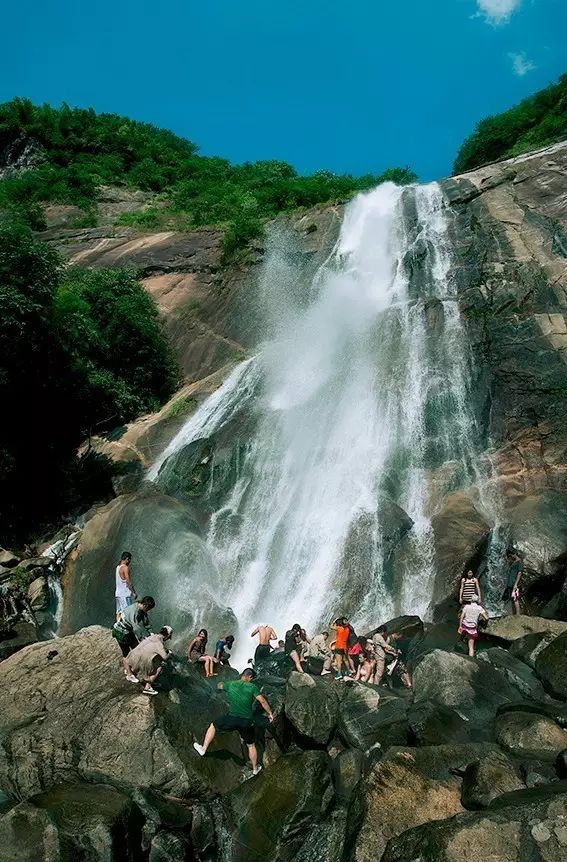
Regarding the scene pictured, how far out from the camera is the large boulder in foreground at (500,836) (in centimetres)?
564

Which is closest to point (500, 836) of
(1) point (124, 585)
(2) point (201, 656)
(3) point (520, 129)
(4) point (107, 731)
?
(4) point (107, 731)

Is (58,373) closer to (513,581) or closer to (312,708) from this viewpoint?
(513,581)

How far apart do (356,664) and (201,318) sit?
23.4 m

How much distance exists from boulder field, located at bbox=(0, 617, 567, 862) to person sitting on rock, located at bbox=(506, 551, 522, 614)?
2.85 meters

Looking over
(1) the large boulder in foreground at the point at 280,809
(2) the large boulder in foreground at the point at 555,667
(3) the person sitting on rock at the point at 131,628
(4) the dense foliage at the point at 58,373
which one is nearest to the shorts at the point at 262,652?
(3) the person sitting on rock at the point at 131,628

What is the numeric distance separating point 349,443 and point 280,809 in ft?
47.7

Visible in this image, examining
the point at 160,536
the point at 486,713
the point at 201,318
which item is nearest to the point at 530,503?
the point at 486,713

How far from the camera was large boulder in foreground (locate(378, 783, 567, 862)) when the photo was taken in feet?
18.5

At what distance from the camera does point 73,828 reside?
719 cm

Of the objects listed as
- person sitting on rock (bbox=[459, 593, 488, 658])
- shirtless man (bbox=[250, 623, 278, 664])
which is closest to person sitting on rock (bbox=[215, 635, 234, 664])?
shirtless man (bbox=[250, 623, 278, 664])

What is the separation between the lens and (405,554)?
17.0 meters

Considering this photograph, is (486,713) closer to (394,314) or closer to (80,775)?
(80,775)

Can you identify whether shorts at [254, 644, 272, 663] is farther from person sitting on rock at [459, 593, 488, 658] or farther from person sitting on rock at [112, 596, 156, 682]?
Answer: person sitting on rock at [459, 593, 488, 658]

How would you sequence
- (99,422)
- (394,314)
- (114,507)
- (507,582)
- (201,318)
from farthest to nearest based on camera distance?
(201,318)
(99,422)
(394,314)
(114,507)
(507,582)
